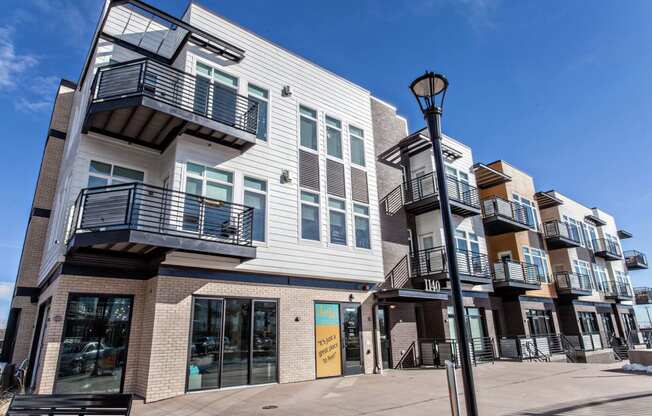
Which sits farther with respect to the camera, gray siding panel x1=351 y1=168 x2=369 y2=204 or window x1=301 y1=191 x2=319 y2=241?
gray siding panel x1=351 y1=168 x2=369 y2=204

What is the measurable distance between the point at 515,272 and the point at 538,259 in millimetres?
4558

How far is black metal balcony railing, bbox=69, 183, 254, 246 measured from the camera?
898 cm

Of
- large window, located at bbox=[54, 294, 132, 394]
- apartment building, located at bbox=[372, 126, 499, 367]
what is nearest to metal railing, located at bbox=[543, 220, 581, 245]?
apartment building, located at bbox=[372, 126, 499, 367]

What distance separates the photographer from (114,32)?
11070mm

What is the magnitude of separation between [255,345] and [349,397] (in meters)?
3.10

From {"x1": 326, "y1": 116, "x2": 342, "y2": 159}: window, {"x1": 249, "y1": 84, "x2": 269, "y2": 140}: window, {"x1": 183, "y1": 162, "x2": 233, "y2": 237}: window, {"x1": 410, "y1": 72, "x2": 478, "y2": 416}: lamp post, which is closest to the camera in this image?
{"x1": 410, "y1": 72, "x2": 478, "y2": 416}: lamp post

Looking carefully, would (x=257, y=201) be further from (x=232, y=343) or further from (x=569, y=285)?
(x=569, y=285)

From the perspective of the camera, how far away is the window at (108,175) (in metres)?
10.1

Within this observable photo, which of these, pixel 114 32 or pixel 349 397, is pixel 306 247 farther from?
pixel 114 32

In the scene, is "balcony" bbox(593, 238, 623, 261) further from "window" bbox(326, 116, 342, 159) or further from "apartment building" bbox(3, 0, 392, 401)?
"window" bbox(326, 116, 342, 159)

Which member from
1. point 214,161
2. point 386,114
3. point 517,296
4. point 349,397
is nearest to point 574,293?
point 517,296

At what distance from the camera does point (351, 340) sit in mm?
12875

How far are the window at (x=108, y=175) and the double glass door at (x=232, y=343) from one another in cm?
388

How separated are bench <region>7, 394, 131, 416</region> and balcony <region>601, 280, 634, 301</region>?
3265 cm
